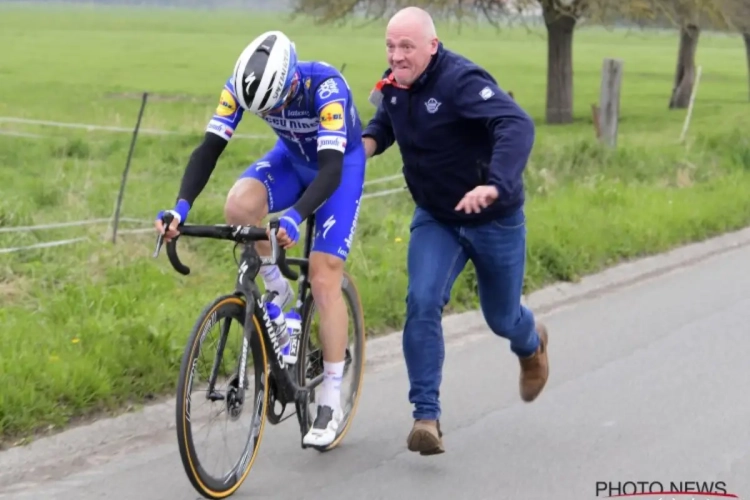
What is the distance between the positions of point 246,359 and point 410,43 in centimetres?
153

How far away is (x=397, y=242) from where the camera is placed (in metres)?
10.7

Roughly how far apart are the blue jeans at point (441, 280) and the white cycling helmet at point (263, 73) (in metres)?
1.08

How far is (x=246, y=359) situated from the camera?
5.25 m


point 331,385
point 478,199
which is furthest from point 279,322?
point 478,199

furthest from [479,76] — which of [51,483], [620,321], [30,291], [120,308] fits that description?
[30,291]

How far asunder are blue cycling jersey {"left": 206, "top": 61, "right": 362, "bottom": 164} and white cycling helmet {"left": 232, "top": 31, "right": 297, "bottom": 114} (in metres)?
0.21

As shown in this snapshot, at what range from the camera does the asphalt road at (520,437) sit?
551 centimetres

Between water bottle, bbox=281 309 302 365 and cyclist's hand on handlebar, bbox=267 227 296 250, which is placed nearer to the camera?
cyclist's hand on handlebar, bbox=267 227 296 250

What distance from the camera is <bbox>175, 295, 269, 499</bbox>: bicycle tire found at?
487 centimetres

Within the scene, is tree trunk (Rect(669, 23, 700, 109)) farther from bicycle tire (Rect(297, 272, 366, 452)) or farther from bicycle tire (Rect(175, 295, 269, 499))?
bicycle tire (Rect(175, 295, 269, 499))

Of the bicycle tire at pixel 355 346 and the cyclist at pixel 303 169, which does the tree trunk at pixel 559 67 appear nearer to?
the bicycle tire at pixel 355 346

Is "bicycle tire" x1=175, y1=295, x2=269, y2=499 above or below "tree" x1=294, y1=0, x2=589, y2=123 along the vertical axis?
above

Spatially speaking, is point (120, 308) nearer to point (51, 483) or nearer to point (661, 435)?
point (51, 483)

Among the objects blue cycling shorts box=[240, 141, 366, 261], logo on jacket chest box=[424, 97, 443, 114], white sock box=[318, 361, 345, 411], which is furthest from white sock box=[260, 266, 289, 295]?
logo on jacket chest box=[424, 97, 443, 114]
